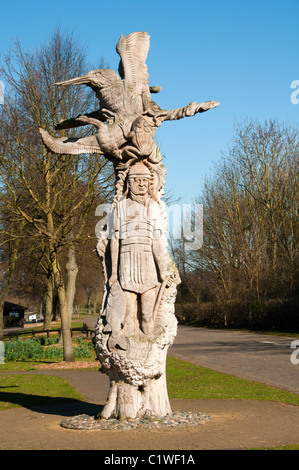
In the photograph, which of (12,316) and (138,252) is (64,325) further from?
(12,316)

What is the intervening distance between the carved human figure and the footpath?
5.34 ft

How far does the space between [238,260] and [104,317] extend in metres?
29.2

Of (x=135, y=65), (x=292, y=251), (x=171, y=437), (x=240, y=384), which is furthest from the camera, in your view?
(x=292, y=251)

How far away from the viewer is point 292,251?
33.3m

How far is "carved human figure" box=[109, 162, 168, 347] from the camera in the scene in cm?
836

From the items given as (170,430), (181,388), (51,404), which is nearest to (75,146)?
Result: (170,430)

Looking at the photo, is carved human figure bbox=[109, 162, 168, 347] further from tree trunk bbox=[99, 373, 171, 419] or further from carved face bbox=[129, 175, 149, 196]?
tree trunk bbox=[99, 373, 171, 419]

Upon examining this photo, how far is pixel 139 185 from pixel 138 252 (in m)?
1.04

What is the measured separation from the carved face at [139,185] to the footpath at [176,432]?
137 inches

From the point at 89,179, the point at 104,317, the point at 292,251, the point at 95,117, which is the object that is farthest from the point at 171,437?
the point at 292,251

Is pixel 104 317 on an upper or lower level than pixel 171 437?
upper

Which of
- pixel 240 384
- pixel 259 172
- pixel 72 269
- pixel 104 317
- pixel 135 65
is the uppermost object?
pixel 259 172

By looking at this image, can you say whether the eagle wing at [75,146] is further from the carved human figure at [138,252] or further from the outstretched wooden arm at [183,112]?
the outstretched wooden arm at [183,112]
